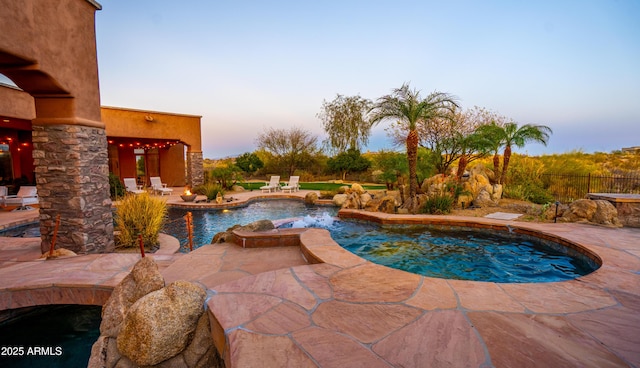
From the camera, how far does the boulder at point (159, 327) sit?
167 cm

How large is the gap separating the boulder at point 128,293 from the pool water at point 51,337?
0.76 meters

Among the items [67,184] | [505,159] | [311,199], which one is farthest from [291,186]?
[67,184]

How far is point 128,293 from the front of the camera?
2158 millimetres

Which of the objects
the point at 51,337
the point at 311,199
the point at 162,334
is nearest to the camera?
the point at 162,334

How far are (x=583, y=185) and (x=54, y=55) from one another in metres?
14.4

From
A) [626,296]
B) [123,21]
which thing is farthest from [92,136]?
[123,21]

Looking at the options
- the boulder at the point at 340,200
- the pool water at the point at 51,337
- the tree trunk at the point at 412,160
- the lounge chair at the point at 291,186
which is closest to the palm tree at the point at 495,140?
the tree trunk at the point at 412,160

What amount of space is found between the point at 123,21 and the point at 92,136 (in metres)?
7.66

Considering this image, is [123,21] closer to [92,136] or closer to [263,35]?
[263,35]

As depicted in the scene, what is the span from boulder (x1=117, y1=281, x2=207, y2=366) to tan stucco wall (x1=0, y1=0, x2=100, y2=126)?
382 cm

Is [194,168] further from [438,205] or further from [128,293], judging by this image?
[128,293]

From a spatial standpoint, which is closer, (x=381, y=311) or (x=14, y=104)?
(x=381, y=311)

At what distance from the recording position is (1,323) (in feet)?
9.04

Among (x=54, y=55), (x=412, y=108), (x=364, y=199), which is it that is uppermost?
(x=412, y=108)
